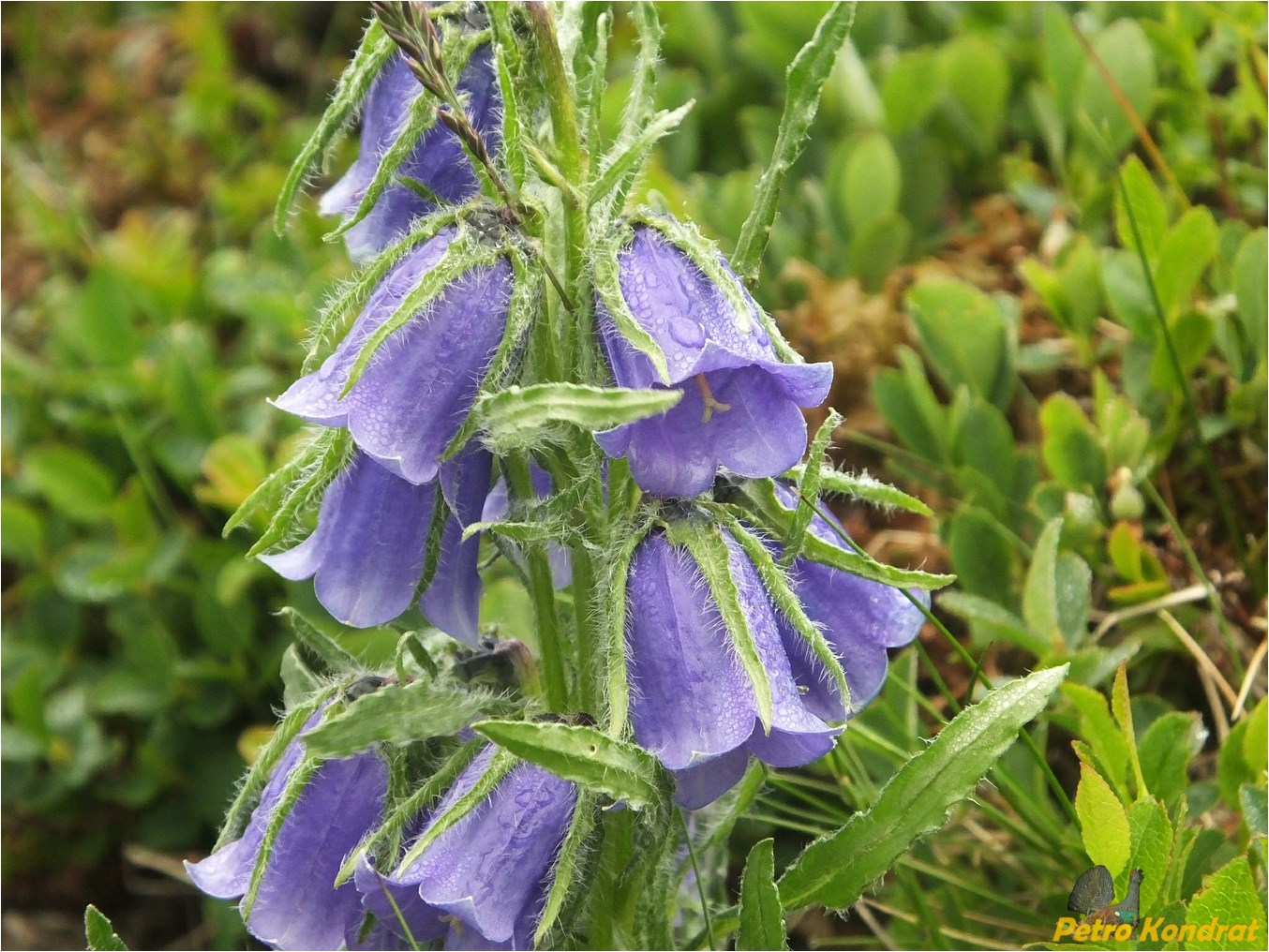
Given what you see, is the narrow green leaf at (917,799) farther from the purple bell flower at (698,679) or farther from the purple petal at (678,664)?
the purple petal at (678,664)

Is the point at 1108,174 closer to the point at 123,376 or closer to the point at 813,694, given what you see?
the point at 813,694

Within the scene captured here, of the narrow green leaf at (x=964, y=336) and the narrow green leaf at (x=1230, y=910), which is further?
the narrow green leaf at (x=964, y=336)

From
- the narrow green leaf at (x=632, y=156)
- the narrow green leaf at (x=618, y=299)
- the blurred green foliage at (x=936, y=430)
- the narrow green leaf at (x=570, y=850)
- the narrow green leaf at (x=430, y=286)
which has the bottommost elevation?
the blurred green foliage at (x=936, y=430)

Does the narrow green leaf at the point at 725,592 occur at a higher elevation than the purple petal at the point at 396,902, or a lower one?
higher

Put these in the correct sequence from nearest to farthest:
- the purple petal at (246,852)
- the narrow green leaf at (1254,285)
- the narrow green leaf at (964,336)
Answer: the purple petal at (246,852) → the narrow green leaf at (1254,285) → the narrow green leaf at (964,336)

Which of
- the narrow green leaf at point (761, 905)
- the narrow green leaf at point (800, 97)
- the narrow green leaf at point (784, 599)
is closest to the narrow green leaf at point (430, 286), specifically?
the narrow green leaf at point (800, 97)

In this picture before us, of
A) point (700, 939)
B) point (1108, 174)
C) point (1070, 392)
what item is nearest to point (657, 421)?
point (700, 939)

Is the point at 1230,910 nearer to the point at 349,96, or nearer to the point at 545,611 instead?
the point at 545,611

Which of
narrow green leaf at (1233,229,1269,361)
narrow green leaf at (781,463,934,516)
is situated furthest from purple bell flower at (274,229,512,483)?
narrow green leaf at (1233,229,1269,361)
